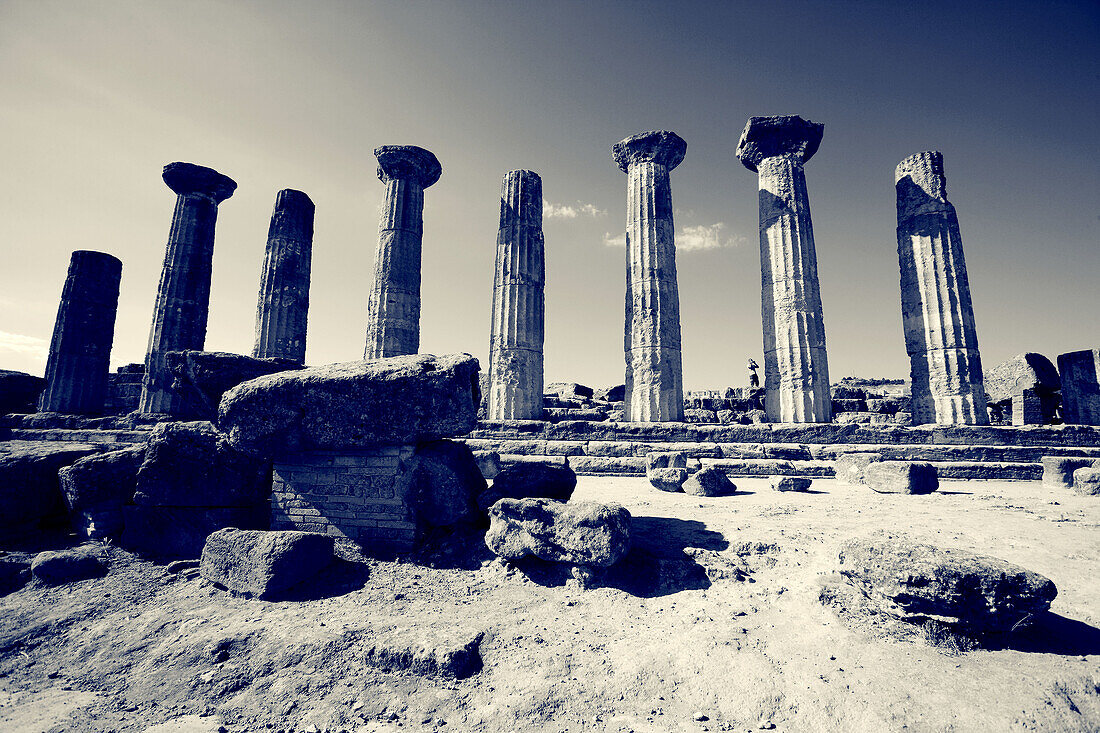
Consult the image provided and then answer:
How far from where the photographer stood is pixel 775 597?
2.94 metres

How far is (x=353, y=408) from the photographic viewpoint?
397cm

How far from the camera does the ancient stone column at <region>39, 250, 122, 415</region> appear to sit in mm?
12930

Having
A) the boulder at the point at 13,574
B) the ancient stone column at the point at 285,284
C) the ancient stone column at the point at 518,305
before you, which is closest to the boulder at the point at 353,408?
the boulder at the point at 13,574

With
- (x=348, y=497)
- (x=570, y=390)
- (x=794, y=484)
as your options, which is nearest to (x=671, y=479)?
(x=794, y=484)

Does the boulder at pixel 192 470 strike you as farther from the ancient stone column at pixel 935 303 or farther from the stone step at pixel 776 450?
the ancient stone column at pixel 935 303

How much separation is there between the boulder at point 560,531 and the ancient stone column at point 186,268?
1363cm

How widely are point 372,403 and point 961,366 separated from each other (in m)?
11.6

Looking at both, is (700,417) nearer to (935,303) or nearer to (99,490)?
(935,303)

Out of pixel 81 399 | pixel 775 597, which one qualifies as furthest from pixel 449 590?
pixel 81 399

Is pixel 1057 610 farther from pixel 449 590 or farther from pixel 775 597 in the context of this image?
pixel 449 590

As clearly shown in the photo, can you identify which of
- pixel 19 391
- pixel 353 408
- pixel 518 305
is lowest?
pixel 353 408

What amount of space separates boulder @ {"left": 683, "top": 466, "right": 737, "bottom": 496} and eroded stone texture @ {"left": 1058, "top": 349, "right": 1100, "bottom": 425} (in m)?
10.6

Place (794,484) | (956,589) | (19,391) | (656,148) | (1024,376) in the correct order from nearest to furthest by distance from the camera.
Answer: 1. (956,589)
2. (794,484)
3. (656,148)
4. (1024,376)
5. (19,391)

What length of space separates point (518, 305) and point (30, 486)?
8400mm
